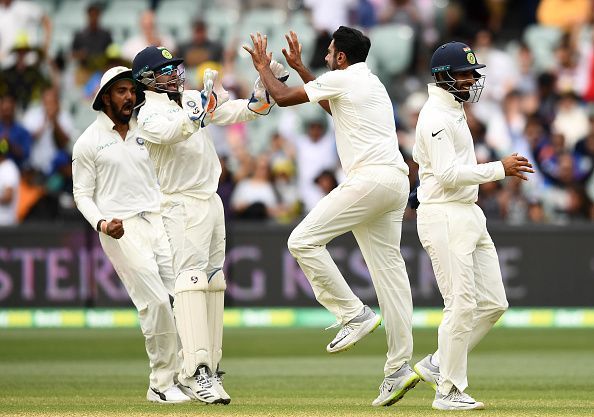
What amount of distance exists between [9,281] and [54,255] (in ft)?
1.73

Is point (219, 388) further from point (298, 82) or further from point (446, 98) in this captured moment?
point (298, 82)

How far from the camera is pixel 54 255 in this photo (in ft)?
49.2

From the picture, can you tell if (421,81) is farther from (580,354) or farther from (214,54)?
(580,354)

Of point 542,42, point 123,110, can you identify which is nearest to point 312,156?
point 542,42

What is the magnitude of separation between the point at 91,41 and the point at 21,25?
3.02 feet

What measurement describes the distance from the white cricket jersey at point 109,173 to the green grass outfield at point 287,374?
3.83 feet

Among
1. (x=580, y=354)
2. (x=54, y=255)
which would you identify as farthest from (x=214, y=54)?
(x=580, y=354)

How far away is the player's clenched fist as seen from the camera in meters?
8.30

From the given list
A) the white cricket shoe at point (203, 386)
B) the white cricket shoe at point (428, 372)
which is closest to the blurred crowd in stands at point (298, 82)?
the white cricket shoe at point (203, 386)

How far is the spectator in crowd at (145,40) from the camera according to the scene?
17.3m

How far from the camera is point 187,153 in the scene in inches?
339

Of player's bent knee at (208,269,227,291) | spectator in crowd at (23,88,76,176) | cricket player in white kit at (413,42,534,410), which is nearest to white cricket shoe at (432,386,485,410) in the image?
cricket player in white kit at (413,42,534,410)

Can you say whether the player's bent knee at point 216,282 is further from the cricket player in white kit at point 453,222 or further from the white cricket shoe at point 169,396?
the cricket player in white kit at point 453,222

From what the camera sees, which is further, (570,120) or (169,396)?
(570,120)
